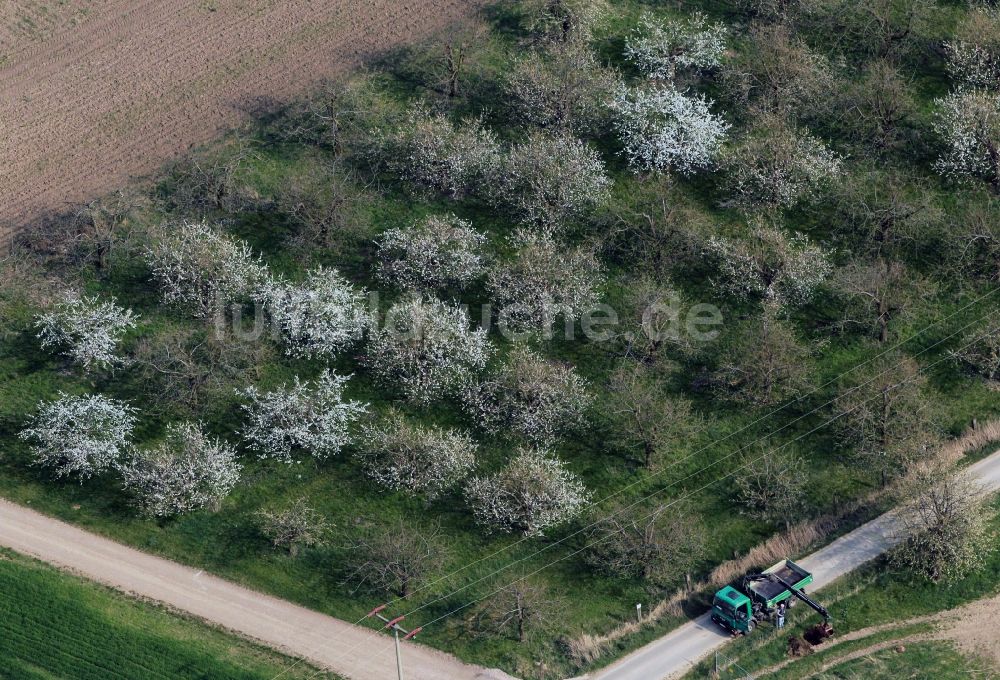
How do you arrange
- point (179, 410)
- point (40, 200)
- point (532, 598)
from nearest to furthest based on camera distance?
1. point (532, 598)
2. point (179, 410)
3. point (40, 200)

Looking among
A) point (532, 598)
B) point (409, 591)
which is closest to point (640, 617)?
point (532, 598)

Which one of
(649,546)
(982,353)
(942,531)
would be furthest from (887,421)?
(649,546)

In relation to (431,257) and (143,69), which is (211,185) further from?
(431,257)

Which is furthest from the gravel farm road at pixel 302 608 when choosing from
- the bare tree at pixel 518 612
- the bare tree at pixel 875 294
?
the bare tree at pixel 875 294

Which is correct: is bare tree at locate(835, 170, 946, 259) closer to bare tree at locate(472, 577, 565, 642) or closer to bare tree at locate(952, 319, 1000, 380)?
bare tree at locate(952, 319, 1000, 380)

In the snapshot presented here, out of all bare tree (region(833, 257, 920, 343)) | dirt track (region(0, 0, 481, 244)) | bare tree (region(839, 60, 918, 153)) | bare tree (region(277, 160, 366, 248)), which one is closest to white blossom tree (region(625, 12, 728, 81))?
bare tree (region(839, 60, 918, 153))

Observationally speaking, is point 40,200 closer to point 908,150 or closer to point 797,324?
point 797,324
